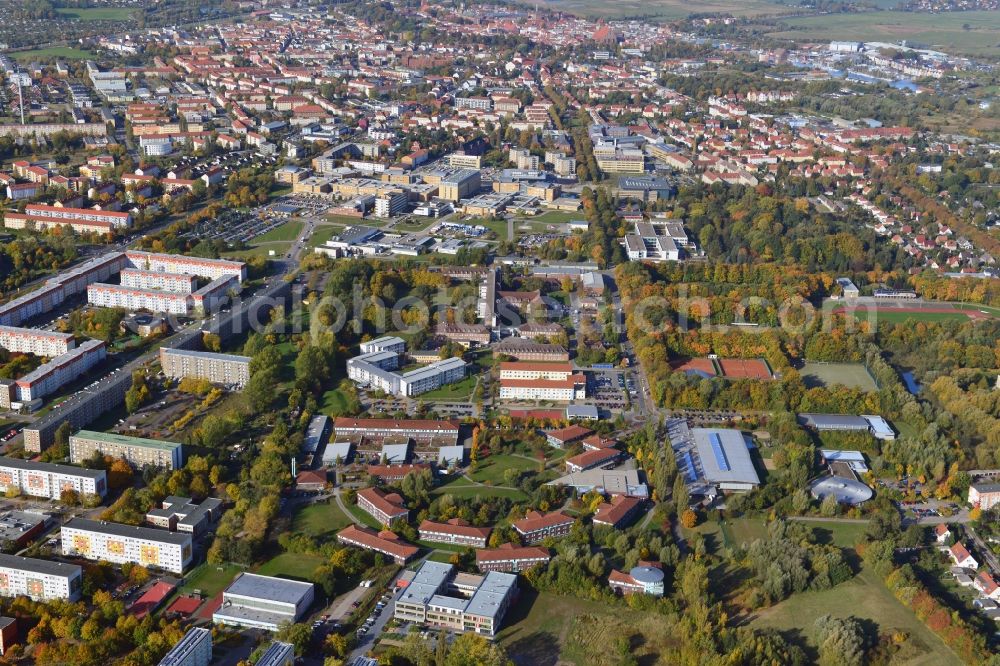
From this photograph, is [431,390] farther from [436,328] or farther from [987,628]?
[987,628]

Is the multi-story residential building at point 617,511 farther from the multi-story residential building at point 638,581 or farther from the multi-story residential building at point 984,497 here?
the multi-story residential building at point 984,497

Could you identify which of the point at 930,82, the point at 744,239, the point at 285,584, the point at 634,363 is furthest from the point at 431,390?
the point at 930,82

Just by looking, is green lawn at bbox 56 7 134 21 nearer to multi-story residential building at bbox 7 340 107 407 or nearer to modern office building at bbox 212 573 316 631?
multi-story residential building at bbox 7 340 107 407

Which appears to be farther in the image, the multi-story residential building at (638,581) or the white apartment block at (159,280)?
the white apartment block at (159,280)

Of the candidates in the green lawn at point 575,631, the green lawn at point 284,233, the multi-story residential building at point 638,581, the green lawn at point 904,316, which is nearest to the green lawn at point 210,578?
the green lawn at point 575,631

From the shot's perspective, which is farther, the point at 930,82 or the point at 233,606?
the point at 930,82

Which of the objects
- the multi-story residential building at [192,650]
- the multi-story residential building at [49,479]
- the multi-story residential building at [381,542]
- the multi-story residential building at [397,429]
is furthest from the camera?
the multi-story residential building at [397,429]

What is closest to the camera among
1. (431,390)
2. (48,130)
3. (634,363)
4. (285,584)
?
(285,584)
